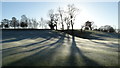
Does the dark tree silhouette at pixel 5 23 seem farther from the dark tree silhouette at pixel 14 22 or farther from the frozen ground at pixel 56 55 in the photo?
the frozen ground at pixel 56 55

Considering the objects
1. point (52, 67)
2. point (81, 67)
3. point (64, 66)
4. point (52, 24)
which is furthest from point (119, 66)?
point (52, 24)

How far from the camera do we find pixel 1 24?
254 ft

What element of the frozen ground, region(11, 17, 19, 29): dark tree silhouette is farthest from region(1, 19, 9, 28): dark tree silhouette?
the frozen ground

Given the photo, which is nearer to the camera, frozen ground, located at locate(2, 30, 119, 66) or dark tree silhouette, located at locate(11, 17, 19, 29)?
frozen ground, located at locate(2, 30, 119, 66)

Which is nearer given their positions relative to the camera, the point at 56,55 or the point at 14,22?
the point at 56,55

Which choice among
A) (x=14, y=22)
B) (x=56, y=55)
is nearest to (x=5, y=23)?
(x=14, y=22)

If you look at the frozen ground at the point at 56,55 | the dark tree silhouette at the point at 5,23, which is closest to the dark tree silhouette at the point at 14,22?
the dark tree silhouette at the point at 5,23

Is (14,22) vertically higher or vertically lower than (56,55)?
higher

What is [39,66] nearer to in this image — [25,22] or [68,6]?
[68,6]

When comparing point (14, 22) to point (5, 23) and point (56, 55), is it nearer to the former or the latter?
point (5, 23)

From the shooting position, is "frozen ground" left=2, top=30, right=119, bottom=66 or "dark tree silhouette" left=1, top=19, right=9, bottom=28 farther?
"dark tree silhouette" left=1, top=19, right=9, bottom=28

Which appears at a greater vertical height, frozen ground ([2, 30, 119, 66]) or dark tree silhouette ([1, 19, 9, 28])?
dark tree silhouette ([1, 19, 9, 28])

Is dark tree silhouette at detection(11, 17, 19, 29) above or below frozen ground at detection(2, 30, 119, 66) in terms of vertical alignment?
above

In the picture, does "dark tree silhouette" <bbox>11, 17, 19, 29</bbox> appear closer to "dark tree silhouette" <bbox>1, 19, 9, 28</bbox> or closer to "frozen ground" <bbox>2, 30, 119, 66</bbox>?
"dark tree silhouette" <bbox>1, 19, 9, 28</bbox>
